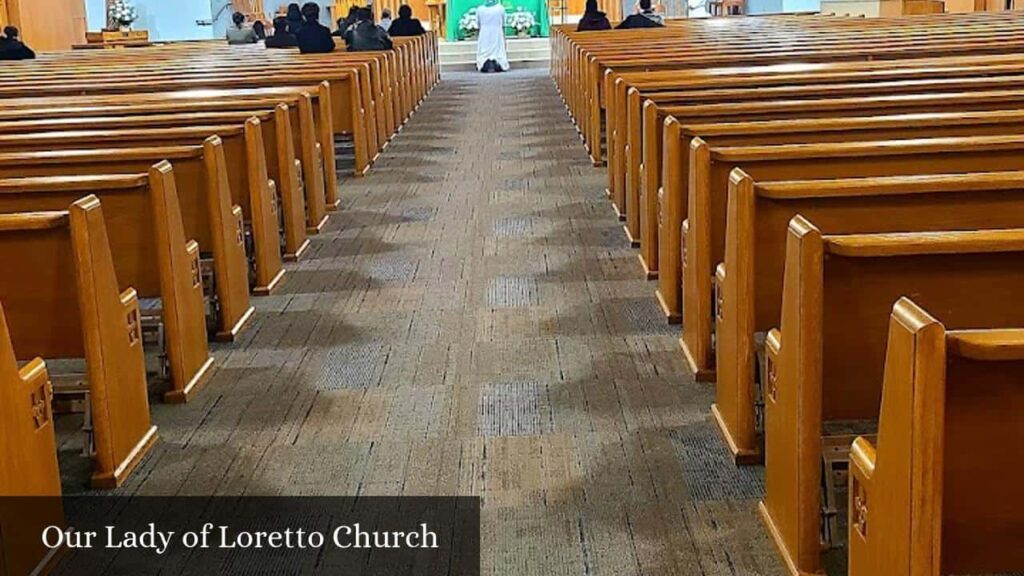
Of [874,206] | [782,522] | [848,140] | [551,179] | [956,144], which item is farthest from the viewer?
[551,179]

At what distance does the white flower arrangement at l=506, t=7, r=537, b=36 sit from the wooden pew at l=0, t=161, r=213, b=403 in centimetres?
1625

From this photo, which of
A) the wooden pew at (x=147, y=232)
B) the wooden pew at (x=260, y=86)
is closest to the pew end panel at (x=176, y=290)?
the wooden pew at (x=147, y=232)

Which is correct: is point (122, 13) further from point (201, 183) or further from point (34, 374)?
point (34, 374)

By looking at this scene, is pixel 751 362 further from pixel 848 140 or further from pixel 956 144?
pixel 848 140

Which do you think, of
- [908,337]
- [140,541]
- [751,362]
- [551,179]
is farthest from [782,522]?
[551,179]

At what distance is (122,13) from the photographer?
18.5 m

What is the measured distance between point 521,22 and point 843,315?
57.6 feet

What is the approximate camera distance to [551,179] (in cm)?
717

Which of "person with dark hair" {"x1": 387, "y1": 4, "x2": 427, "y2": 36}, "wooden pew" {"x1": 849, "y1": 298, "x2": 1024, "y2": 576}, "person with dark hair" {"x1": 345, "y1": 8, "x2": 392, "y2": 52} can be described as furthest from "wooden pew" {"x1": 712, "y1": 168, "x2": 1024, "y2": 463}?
"person with dark hair" {"x1": 387, "y1": 4, "x2": 427, "y2": 36}

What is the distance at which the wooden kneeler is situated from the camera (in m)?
2.33

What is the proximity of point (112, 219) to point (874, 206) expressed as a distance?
209cm

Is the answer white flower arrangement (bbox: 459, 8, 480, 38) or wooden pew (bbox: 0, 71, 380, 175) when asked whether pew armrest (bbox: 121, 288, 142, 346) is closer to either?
wooden pew (bbox: 0, 71, 380, 175)

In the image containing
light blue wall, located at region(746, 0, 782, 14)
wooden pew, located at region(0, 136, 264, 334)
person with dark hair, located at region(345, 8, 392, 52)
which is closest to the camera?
wooden pew, located at region(0, 136, 264, 334)

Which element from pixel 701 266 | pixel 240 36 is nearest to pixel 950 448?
pixel 701 266
